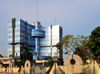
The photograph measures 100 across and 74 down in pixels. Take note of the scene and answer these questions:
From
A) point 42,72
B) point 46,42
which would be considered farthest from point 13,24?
point 42,72

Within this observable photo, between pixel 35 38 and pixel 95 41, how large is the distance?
58.0m

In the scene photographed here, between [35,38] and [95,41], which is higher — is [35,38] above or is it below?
above

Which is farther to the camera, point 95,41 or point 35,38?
point 35,38

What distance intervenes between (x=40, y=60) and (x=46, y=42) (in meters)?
15.8

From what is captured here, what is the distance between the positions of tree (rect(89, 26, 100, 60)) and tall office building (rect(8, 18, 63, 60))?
48.3 meters

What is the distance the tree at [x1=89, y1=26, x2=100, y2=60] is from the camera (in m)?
41.2

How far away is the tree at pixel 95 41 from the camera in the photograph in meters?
41.2

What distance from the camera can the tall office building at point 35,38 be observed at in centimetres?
8856

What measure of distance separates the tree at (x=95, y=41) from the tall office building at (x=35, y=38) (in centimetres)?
4830

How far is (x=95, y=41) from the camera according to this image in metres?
41.7

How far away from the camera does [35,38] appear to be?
3807 inches

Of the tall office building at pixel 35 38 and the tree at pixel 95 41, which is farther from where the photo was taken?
the tall office building at pixel 35 38

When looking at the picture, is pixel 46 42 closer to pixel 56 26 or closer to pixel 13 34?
pixel 56 26

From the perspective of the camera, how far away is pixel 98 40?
135 feet
